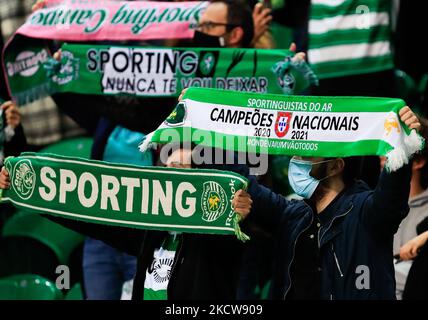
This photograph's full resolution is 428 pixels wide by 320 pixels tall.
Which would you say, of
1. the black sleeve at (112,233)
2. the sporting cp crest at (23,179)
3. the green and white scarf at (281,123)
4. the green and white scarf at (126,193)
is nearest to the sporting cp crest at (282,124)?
the green and white scarf at (281,123)

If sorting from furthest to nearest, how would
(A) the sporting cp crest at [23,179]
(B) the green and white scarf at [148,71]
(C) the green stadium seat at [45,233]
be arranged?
(C) the green stadium seat at [45,233] < (B) the green and white scarf at [148,71] < (A) the sporting cp crest at [23,179]

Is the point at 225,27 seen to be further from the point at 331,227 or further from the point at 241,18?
the point at 331,227

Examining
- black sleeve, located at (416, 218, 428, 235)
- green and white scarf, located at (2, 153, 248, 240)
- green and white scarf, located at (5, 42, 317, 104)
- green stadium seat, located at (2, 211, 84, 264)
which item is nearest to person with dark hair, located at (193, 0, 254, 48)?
green and white scarf, located at (5, 42, 317, 104)

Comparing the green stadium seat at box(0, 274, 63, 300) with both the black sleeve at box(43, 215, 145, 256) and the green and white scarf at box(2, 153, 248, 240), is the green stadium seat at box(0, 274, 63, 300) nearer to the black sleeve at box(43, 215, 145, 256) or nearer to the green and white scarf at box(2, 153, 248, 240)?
the black sleeve at box(43, 215, 145, 256)

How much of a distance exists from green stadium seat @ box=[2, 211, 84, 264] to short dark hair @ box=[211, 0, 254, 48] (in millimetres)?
1884

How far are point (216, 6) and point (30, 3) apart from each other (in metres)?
2.58

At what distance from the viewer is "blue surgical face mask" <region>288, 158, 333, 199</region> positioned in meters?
5.32

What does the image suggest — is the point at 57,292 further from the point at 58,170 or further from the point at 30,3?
the point at 30,3

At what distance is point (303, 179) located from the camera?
17.5 ft

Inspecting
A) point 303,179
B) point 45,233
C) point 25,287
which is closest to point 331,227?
point 303,179

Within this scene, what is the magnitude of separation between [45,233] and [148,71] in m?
1.59

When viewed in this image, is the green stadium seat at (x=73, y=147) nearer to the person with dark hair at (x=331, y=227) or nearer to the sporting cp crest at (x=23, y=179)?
the sporting cp crest at (x=23, y=179)

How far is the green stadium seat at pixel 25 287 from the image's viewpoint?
656 cm

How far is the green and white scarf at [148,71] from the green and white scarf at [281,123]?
99cm
